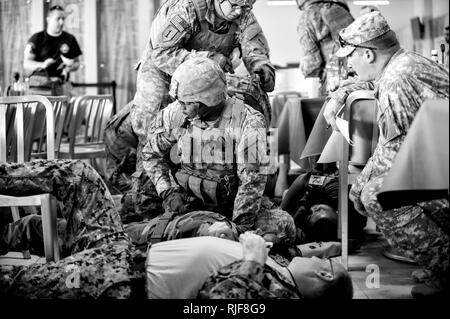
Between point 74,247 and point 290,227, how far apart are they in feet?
3.33

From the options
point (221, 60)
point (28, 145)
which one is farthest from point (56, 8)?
point (221, 60)

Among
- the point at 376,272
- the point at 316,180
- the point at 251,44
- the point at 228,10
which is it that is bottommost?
the point at 376,272

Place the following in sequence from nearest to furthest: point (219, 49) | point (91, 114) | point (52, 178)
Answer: point (52, 178) < point (219, 49) < point (91, 114)

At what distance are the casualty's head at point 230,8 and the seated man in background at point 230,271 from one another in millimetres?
1389

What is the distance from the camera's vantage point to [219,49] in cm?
322

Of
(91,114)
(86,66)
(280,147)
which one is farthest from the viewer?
(86,66)

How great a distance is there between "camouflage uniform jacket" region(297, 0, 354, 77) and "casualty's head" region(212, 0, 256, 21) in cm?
132

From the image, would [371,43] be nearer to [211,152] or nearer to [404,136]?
[404,136]

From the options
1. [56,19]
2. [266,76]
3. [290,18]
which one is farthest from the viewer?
[290,18]

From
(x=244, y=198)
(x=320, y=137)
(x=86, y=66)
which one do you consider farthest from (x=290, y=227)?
(x=86, y=66)

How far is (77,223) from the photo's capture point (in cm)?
221

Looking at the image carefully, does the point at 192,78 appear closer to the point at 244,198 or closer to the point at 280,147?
the point at 244,198

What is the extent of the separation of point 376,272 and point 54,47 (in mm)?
3854

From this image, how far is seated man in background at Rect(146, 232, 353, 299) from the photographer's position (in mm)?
1853
